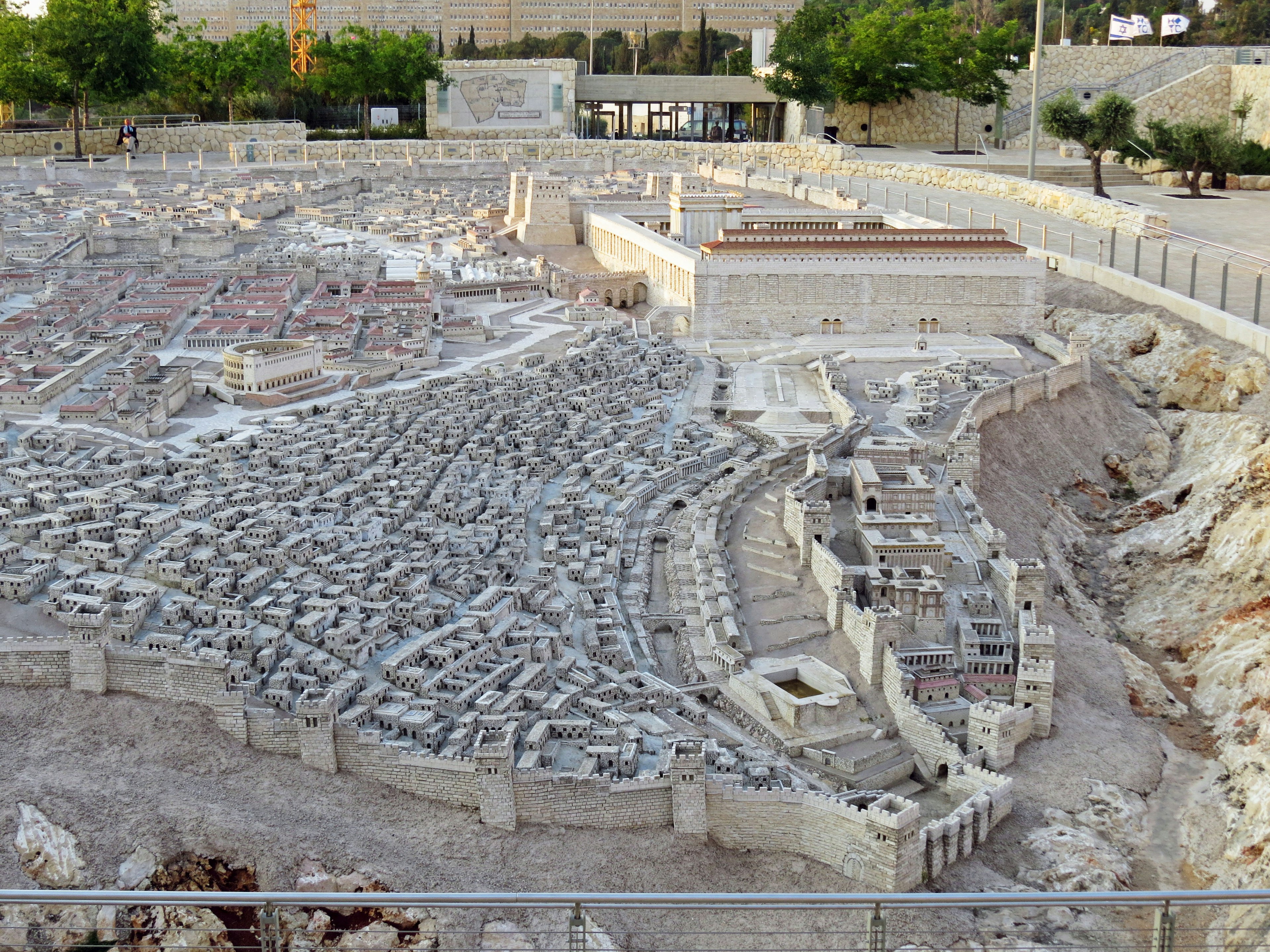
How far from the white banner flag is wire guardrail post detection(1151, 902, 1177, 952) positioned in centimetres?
6256

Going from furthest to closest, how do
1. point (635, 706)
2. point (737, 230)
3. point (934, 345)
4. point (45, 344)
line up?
point (737, 230) < point (934, 345) < point (45, 344) < point (635, 706)

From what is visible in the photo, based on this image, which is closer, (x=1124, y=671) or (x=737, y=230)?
(x=1124, y=671)

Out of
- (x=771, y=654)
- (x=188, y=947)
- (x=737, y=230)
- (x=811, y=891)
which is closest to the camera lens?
(x=188, y=947)

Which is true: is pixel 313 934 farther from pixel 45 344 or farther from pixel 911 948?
pixel 45 344

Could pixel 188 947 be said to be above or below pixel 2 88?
below

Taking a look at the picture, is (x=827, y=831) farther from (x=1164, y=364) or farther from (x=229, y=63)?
(x=229, y=63)

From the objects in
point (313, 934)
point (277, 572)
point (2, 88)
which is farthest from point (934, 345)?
point (2, 88)

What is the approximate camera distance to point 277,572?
→ 78.9ft

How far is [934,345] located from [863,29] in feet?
107

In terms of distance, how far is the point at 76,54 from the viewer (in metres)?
67.3

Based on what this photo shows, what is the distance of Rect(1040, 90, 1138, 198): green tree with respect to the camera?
2062 inches

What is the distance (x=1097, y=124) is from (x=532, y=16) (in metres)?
66.7

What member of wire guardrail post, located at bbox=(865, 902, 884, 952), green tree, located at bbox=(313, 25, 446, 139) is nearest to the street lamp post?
green tree, located at bbox=(313, 25, 446, 139)

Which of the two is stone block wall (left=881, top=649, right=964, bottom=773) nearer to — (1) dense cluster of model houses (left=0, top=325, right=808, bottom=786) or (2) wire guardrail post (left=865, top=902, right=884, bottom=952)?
(1) dense cluster of model houses (left=0, top=325, right=808, bottom=786)
